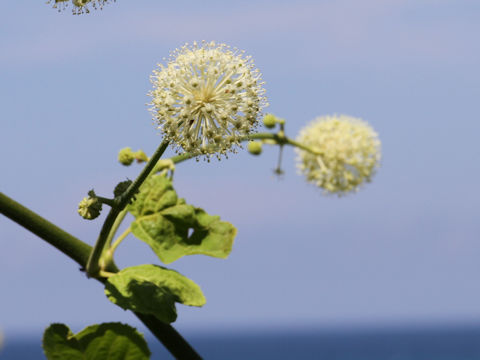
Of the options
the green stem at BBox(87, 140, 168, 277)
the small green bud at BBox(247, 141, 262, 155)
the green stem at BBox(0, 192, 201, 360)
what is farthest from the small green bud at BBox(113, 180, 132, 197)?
the small green bud at BBox(247, 141, 262, 155)

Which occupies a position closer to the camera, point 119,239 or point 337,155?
point 119,239

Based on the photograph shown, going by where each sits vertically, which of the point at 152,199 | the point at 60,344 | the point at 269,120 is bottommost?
the point at 60,344

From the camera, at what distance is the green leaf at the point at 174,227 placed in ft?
7.93

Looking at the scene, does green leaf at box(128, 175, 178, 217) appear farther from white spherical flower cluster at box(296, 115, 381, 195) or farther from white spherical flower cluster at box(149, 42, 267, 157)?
white spherical flower cluster at box(296, 115, 381, 195)

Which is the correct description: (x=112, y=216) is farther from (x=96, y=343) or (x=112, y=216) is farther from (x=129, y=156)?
(x=129, y=156)

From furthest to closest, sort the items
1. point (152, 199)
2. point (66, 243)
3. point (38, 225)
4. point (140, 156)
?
point (140, 156) < point (152, 199) < point (66, 243) < point (38, 225)

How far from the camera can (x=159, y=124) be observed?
2014mm

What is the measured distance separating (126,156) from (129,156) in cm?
2

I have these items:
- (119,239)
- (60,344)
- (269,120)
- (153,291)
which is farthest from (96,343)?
(269,120)

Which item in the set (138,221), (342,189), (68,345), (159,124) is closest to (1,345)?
(138,221)

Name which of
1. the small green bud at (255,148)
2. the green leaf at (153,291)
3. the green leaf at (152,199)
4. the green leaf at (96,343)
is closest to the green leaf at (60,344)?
the green leaf at (96,343)

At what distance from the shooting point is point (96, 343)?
195 cm

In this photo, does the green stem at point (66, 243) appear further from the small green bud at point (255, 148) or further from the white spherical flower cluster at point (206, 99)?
the small green bud at point (255, 148)

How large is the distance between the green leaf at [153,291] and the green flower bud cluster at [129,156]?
31.0 inches
